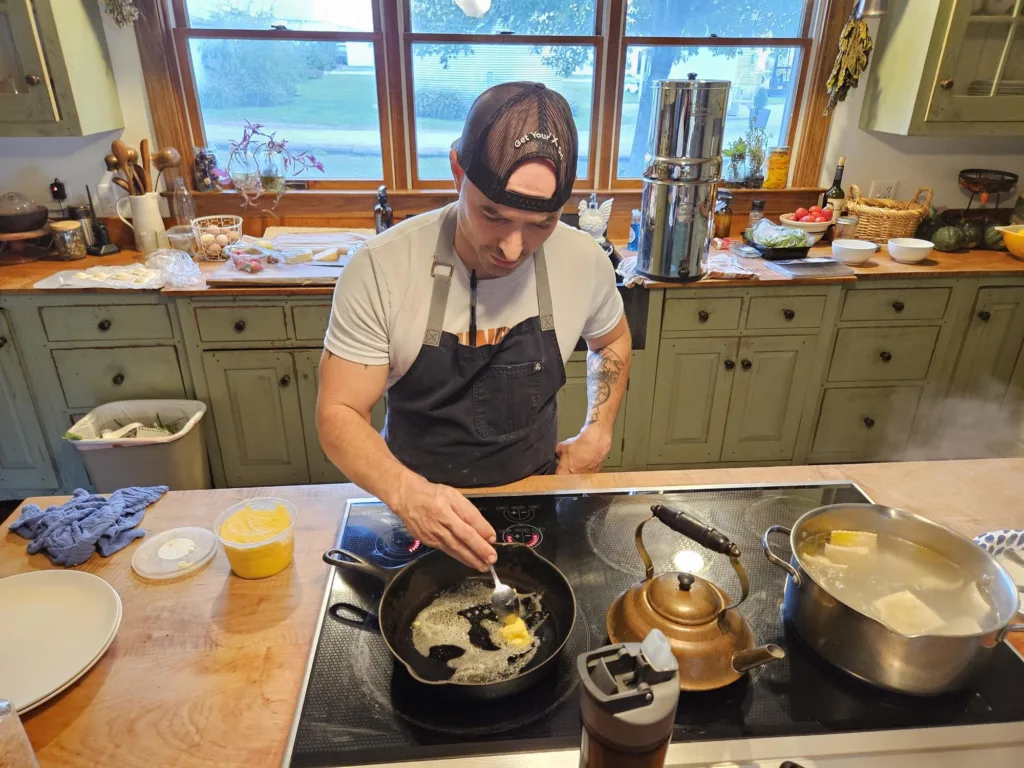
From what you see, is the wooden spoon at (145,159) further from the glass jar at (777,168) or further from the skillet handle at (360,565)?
the glass jar at (777,168)

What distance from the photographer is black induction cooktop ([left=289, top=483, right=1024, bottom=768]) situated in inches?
32.8

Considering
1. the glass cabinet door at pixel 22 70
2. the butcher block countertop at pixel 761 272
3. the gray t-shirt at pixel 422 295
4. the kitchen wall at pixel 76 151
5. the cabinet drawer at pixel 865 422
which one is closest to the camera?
the gray t-shirt at pixel 422 295

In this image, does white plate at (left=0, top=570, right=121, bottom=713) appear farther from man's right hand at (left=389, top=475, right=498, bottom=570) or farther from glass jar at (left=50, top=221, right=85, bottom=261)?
glass jar at (left=50, top=221, right=85, bottom=261)

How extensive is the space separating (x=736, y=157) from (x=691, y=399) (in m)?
1.19

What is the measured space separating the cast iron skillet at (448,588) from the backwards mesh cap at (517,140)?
1.97 ft

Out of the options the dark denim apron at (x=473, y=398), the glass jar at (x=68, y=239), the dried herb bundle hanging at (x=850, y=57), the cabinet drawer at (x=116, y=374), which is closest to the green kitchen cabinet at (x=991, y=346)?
the dried herb bundle hanging at (x=850, y=57)

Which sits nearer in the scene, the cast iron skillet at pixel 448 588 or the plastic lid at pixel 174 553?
the cast iron skillet at pixel 448 588

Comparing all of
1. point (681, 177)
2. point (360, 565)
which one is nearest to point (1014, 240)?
point (681, 177)

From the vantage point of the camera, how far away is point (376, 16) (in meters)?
2.86

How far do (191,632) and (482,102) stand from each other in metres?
0.99

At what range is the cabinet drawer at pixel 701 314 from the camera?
8.59ft

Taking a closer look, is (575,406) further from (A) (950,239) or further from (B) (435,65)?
(A) (950,239)

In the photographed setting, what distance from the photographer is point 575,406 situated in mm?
2746

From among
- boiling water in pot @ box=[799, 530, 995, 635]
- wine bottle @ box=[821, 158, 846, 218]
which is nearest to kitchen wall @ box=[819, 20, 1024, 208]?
wine bottle @ box=[821, 158, 846, 218]
